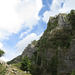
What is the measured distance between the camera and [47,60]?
4609 centimetres

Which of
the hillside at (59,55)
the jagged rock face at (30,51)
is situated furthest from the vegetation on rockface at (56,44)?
the jagged rock face at (30,51)

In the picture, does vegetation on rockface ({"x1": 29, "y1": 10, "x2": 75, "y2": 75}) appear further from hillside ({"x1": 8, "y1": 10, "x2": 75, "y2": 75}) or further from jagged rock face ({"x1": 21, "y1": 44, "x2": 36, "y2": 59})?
jagged rock face ({"x1": 21, "y1": 44, "x2": 36, "y2": 59})

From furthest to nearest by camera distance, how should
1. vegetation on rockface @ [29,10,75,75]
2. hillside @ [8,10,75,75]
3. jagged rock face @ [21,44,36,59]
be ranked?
1. jagged rock face @ [21,44,36,59]
2. vegetation on rockface @ [29,10,75,75]
3. hillside @ [8,10,75,75]

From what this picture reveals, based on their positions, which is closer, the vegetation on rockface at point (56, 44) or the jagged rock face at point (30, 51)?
the vegetation on rockface at point (56, 44)

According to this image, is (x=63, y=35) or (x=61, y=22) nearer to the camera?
(x=63, y=35)

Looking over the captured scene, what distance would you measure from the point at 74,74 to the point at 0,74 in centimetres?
2437

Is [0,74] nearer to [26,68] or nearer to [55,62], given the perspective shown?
[26,68]

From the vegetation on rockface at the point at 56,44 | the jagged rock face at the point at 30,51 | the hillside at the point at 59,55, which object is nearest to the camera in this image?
the hillside at the point at 59,55

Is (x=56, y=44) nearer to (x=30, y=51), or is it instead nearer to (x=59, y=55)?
(x=59, y=55)

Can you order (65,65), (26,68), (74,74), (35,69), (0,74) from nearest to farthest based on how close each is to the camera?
1. (74,74)
2. (0,74)
3. (65,65)
4. (26,68)
5. (35,69)

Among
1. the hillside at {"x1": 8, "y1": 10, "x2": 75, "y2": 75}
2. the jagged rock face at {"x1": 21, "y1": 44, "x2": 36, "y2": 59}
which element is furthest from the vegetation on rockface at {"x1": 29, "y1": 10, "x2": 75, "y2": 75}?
the jagged rock face at {"x1": 21, "y1": 44, "x2": 36, "y2": 59}

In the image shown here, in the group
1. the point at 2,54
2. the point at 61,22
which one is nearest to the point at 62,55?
the point at 61,22

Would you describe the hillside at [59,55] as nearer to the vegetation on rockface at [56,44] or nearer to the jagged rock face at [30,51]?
the vegetation on rockface at [56,44]

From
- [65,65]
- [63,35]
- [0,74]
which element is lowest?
[0,74]
